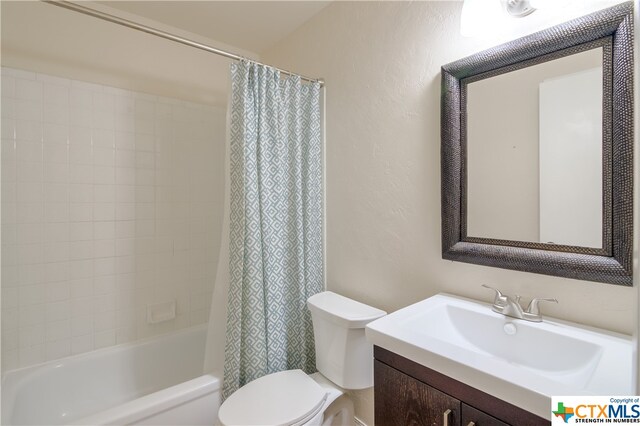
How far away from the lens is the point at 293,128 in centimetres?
167

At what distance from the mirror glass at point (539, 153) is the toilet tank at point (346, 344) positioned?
62cm

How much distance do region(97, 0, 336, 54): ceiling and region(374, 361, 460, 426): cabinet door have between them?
198 centimetres

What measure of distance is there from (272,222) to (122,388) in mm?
1485

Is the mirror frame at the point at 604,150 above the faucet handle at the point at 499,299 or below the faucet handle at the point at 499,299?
above

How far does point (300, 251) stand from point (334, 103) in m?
0.91

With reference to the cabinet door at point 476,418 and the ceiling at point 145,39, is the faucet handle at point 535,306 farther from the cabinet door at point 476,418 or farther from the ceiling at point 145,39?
the ceiling at point 145,39

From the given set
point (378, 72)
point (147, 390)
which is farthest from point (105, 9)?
point (147, 390)

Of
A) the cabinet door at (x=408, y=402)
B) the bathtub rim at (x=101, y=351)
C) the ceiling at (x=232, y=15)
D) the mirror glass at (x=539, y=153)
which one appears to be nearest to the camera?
the cabinet door at (x=408, y=402)

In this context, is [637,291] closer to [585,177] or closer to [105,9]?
[585,177]

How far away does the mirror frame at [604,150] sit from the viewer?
84 cm

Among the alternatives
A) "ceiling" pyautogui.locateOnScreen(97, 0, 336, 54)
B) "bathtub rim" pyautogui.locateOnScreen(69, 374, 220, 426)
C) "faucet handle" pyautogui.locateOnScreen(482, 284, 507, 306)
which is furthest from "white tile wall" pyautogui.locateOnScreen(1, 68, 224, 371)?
"faucet handle" pyautogui.locateOnScreen(482, 284, 507, 306)

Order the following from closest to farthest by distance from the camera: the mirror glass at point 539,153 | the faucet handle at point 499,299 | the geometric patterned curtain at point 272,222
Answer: the mirror glass at point 539,153 < the faucet handle at point 499,299 < the geometric patterned curtain at point 272,222

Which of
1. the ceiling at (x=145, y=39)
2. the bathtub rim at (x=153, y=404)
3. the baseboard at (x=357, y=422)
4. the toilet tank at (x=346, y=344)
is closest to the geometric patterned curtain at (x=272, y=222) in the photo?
the bathtub rim at (x=153, y=404)

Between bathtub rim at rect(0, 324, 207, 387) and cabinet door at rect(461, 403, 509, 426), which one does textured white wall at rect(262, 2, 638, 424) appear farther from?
bathtub rim at rect(0, 324, 207, 387)
